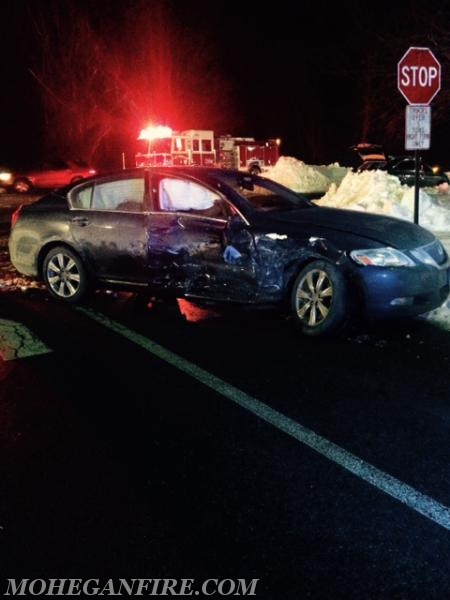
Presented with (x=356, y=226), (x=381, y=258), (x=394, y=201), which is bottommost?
(x=381, y=258)

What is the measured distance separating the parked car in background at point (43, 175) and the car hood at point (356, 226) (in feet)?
77.1

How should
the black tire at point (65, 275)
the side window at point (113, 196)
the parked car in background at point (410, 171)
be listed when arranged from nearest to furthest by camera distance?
the side window at point (113, 196)
the black tire at point (65, 275)
the parked car in background at point (410, 171)

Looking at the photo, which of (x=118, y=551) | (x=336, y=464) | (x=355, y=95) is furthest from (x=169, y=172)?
(x=355, y=95)

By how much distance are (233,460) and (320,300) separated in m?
2.58

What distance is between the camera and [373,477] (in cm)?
343

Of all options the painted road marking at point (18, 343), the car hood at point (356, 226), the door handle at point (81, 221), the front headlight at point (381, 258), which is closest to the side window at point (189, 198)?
the car hood at point (356, 226)

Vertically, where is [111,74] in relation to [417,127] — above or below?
above

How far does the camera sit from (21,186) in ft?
93.1

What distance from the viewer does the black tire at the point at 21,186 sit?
28344mm

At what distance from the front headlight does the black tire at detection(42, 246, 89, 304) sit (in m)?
3.29

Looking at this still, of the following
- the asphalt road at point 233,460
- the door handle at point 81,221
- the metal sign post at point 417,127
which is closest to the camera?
the asphalt road at point 233,460

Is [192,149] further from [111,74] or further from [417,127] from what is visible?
[417,127]

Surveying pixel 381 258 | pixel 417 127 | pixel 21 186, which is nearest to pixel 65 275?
pixel 381 258

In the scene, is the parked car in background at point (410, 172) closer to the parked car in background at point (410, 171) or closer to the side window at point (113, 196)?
the parked car in background at point (410, 171)
